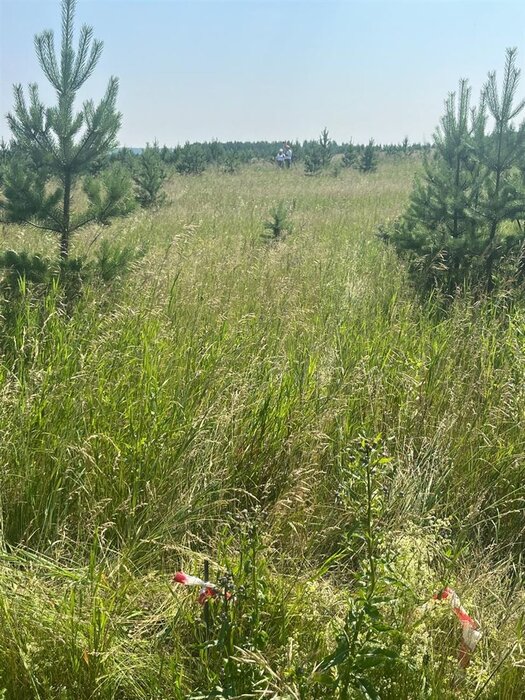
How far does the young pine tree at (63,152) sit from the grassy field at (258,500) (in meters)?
0.73

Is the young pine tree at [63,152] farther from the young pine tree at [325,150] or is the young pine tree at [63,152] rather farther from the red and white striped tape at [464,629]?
the young pine tree at [325,150]

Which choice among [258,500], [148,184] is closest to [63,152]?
[258,500]

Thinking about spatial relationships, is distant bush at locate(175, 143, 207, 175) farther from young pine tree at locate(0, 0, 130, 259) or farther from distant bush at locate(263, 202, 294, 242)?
young pine tree at locate(0, 0, 130, 259)

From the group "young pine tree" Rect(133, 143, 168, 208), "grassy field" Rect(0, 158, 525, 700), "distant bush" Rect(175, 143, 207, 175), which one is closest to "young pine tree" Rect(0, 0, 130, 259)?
"grassy field" Rect(0, 158, 525, 700)

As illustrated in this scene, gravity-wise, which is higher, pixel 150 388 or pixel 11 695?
pixel 150 388

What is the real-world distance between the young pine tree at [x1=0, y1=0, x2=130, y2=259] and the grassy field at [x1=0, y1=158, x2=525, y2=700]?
73 centimetres

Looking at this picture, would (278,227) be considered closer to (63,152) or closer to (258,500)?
(63,152)

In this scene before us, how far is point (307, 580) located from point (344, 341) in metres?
1.87

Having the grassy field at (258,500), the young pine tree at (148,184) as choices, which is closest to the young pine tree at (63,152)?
the grassy field at (258,500)

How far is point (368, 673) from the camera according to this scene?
5.22 ft

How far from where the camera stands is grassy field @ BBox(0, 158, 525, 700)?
166 cm

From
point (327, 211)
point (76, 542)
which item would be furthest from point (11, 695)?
point (327, 211)

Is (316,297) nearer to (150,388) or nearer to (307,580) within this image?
(150,388)

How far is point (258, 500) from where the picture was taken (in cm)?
Answer: 246
